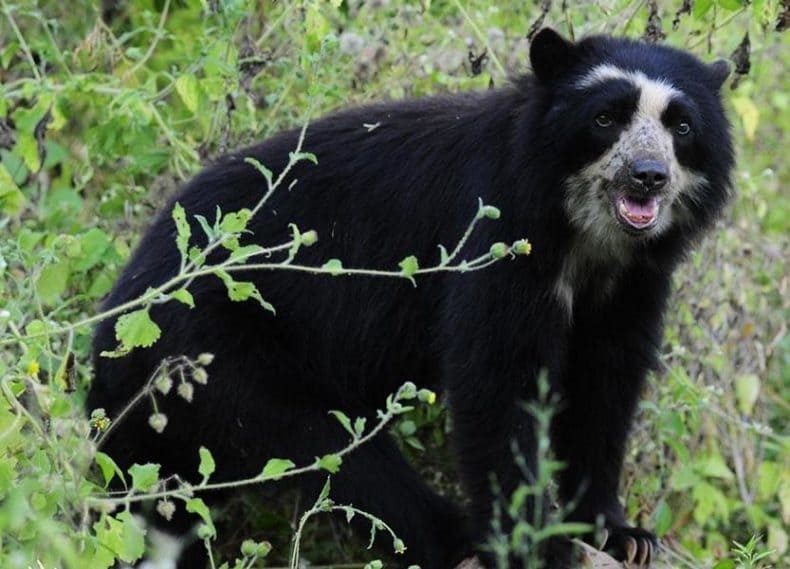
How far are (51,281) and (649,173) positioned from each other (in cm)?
223

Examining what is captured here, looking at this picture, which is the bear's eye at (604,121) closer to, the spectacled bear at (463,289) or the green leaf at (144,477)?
the spectacled bear at (463,289)

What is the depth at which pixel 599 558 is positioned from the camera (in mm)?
5594

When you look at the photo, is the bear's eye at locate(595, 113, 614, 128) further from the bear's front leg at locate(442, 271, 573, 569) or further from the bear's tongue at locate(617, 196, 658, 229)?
the bear's front leg at locate(442, 271, 573, 569)

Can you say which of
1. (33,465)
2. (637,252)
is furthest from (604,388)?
(33,465)

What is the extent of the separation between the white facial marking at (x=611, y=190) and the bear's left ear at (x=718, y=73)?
302 millimetres

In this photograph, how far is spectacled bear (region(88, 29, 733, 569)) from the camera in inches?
208

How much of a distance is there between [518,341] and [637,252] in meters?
0.62

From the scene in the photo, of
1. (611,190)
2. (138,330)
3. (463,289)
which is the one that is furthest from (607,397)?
(138,330)

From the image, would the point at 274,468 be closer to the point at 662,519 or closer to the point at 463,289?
the point at 463,289

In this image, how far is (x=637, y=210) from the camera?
17.1 feet

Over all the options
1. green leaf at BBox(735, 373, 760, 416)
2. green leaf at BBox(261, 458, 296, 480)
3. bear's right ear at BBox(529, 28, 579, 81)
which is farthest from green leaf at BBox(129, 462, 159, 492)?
green leaf at BBox(735, 373, 760, 416)

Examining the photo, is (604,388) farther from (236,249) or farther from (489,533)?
(236,249)

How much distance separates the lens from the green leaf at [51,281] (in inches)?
222

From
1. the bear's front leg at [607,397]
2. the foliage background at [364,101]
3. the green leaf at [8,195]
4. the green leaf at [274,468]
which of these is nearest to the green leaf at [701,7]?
the foliage background at [364,101]
